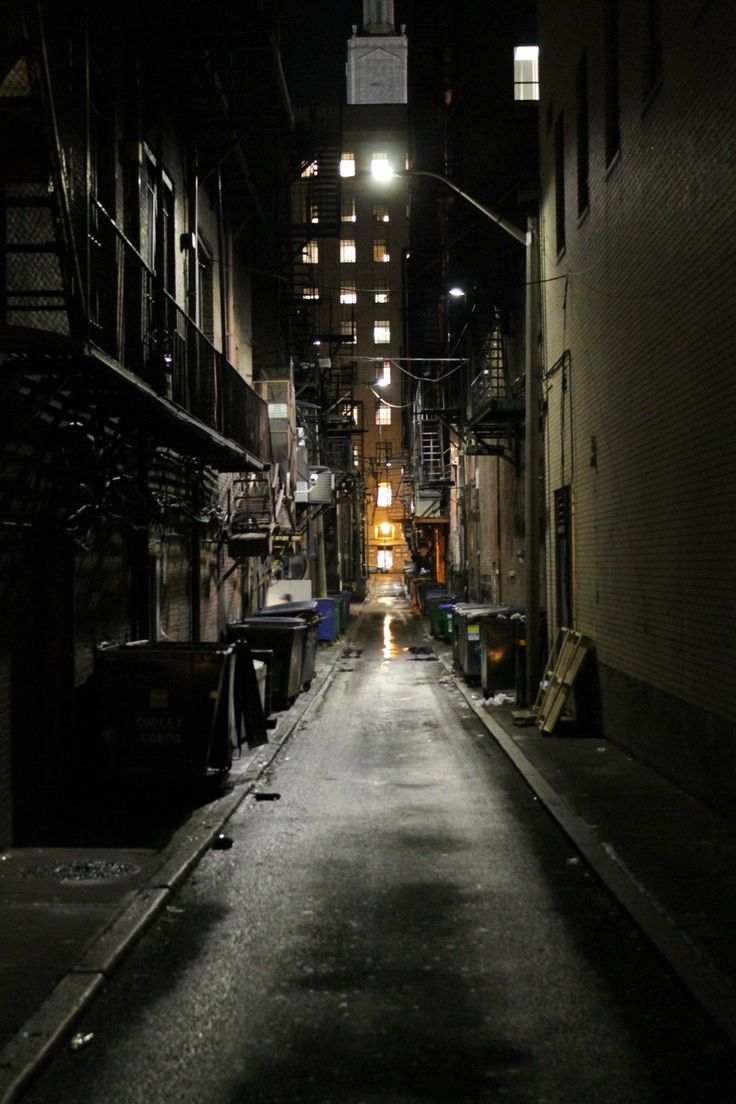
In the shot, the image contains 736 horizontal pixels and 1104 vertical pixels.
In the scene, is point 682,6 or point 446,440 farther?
point 446,440

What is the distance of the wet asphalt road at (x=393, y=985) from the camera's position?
14.2ft

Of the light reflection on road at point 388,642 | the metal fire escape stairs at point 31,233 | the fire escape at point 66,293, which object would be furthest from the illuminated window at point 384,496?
the metal fire escape stairs at point 31,233

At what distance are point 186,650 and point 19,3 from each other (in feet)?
19.1

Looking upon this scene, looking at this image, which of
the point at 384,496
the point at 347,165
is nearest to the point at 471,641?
the point at 384,496

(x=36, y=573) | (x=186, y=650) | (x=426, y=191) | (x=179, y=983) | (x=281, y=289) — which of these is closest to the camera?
(x=179, y=983)

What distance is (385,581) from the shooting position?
9388cm

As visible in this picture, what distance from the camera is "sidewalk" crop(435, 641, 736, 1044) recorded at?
5.52 m

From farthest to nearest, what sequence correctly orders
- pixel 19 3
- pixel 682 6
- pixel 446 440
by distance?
1. pixel 446 440
2. pixel 682 6
3. pixel 19 3

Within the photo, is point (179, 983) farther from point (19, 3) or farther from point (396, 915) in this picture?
point (19, 3)

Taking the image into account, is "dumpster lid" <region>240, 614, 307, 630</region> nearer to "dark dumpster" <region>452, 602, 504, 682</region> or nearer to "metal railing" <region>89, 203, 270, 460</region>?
"metal railing" <region>89, 203, 270, 460</region>

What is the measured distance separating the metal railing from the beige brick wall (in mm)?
5340

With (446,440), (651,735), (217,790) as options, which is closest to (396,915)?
(217,790)

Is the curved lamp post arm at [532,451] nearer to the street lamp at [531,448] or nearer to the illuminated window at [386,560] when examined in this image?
the street lamp at [531,448]

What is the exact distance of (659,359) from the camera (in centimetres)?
1048
